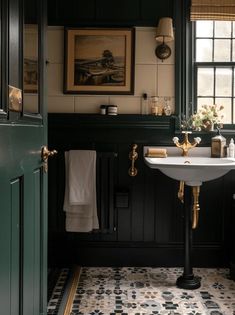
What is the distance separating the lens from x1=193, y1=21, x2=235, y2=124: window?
3230 mm

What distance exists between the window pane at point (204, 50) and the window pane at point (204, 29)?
0.06 metres

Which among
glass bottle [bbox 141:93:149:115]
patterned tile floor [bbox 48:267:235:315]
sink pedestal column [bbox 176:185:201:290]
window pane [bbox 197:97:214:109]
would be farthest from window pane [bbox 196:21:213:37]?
patterned tile floor [bbox 48:267:235:315]

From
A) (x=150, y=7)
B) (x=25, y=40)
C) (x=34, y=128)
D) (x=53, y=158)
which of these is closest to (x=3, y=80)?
(x=25, y=40)

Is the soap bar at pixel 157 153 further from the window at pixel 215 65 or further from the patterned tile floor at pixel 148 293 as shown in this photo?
the patterned tile floor at pixel 148 293

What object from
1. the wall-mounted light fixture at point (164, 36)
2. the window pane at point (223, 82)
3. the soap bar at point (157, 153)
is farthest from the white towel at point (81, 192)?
the window pane at point (223, 82)

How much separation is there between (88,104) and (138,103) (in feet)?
1.38

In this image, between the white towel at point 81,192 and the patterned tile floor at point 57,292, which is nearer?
the patterned tile floor at point 57,292

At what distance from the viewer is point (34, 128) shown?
167 cm

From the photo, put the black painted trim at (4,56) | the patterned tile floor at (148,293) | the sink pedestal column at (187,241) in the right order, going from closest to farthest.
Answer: the black painted trim at (4,56) < the patterned tile floor at (148,293) < the sink pedestal column at (187,241)

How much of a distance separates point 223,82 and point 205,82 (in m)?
0.15

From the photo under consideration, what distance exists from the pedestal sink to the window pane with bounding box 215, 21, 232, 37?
1010 mm

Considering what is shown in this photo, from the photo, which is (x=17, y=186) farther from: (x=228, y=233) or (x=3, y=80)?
(x=228, y=233)

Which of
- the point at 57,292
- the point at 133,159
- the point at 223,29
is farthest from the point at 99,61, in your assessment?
the point at 57,292

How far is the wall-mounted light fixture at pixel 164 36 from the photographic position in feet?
9.82
